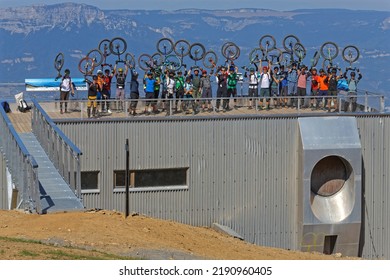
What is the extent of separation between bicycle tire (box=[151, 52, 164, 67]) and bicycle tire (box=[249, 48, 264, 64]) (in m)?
2.96

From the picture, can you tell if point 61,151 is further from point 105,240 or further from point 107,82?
point 107,82

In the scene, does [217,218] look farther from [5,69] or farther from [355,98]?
[5,69]

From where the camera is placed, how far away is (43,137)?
29.4 meters

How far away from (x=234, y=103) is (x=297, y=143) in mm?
2218

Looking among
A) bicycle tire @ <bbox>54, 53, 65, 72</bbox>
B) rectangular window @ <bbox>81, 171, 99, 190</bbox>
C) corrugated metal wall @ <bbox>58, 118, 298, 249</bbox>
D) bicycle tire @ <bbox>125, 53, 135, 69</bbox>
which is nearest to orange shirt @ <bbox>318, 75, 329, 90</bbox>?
corrugated metal wall @ <bbox>58, 118, 298, 249</bbox>

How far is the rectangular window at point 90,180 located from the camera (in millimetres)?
33031

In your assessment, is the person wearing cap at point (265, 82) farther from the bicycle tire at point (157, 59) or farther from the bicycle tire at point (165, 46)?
the bicycle tire at point (165, 46)

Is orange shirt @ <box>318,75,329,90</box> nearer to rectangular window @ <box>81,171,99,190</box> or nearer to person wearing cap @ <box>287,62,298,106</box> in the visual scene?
person wearing cap @ <box>287,62,298,106</box>

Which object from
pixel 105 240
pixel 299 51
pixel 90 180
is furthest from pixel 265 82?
pixel 105 240

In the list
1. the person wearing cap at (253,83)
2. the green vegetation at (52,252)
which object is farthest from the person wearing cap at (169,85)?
the green vegetation at (52,252)

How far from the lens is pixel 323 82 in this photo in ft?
119

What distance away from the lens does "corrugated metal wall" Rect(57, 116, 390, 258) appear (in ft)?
109

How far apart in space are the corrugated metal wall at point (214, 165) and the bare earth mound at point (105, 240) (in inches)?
284
